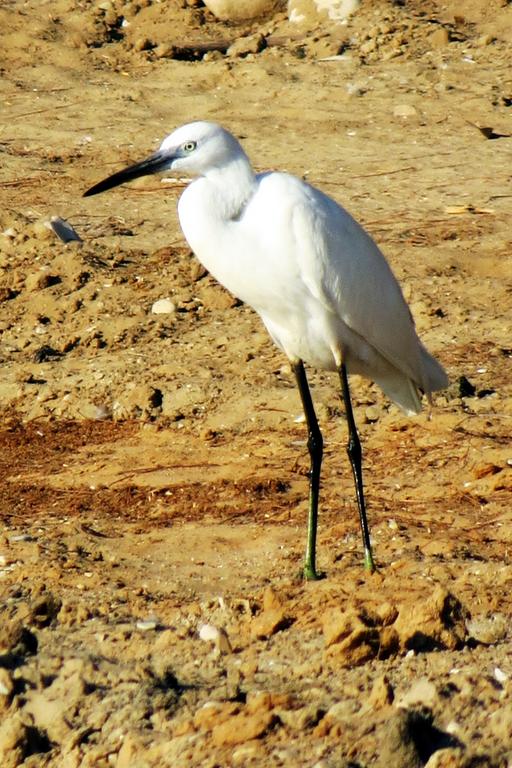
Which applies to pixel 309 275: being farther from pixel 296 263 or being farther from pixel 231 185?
pixel 231 185

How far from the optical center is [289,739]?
13.1 feet

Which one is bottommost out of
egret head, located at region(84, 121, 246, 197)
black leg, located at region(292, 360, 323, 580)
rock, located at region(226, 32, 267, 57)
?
rock, located at region(226, 32, 267, 57)

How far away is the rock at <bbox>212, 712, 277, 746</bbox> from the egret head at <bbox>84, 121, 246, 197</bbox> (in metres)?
1.98

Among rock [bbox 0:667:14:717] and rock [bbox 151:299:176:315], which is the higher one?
rock [bbox 0:667:14:717]

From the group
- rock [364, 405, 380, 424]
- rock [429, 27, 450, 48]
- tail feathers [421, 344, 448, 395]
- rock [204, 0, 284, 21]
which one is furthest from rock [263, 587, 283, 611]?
rock [204, 0, 284, 21]

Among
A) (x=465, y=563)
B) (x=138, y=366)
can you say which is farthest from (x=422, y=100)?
(x=465, y=563)

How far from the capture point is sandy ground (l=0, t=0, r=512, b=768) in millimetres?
4254

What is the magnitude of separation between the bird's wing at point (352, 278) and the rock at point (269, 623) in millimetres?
1237

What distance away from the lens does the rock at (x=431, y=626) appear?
14.8 feet

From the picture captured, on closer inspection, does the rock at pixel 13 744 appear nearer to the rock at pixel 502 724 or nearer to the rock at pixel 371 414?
the rock at pixel 502 724

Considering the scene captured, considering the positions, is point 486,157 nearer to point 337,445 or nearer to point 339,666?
point 337,445

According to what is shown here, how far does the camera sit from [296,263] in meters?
5.25

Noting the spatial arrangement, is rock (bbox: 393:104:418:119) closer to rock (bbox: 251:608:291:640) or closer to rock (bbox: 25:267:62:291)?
rock (bbox: 25:267:62:291)

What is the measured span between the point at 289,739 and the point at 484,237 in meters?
5.25
